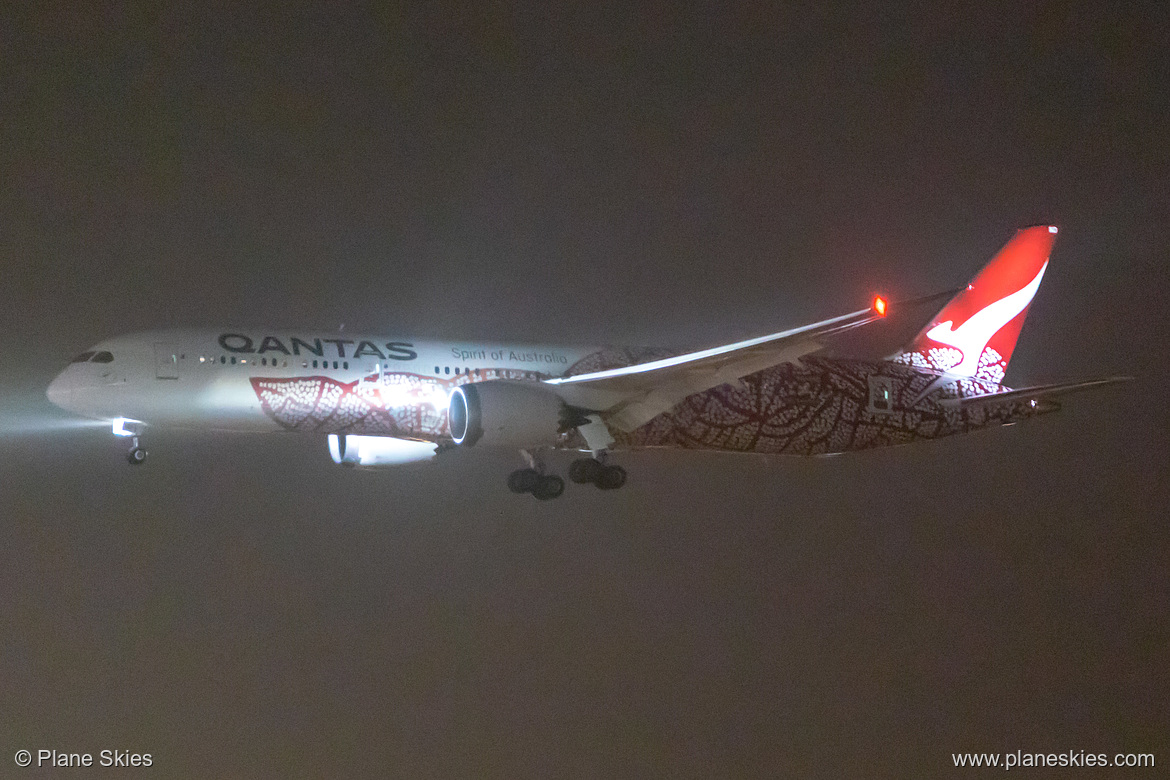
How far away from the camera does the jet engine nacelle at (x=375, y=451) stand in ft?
117

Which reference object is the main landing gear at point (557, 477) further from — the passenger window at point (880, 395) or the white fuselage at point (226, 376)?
Result: the passenger window at point (880, 395)

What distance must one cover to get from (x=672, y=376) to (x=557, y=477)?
16.3 ft

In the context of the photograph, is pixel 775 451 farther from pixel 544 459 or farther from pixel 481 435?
pixel 481 435

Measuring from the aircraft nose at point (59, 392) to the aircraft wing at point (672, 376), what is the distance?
35.1 feet

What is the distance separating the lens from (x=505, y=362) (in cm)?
3272

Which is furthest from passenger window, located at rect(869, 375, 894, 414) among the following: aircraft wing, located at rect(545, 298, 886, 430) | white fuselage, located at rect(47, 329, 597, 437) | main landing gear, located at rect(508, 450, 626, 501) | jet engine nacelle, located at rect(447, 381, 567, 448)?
white fuselage, located at rect(47, 329, 597, 437)

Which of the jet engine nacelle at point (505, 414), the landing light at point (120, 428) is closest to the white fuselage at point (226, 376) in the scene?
the landing light at point (120, 428)

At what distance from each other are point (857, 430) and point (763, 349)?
7.96 m

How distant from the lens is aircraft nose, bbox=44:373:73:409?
2914 cm

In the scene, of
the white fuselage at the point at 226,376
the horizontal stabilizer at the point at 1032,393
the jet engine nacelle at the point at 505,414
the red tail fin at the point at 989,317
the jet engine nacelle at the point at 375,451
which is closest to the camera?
the white fuselage at the point at 226,376

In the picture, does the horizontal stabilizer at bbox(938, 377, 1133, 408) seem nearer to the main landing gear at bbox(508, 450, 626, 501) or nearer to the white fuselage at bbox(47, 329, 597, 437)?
the main landing gear at bbox(508, 450, 626, 501)

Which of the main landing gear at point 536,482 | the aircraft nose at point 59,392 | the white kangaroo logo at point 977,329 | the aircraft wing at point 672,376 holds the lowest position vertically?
the main landing gear at point 536,482

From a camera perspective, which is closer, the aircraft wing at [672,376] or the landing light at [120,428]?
the aircraft wing at [672,376]

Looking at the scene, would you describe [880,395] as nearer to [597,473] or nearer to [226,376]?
[597,473]
